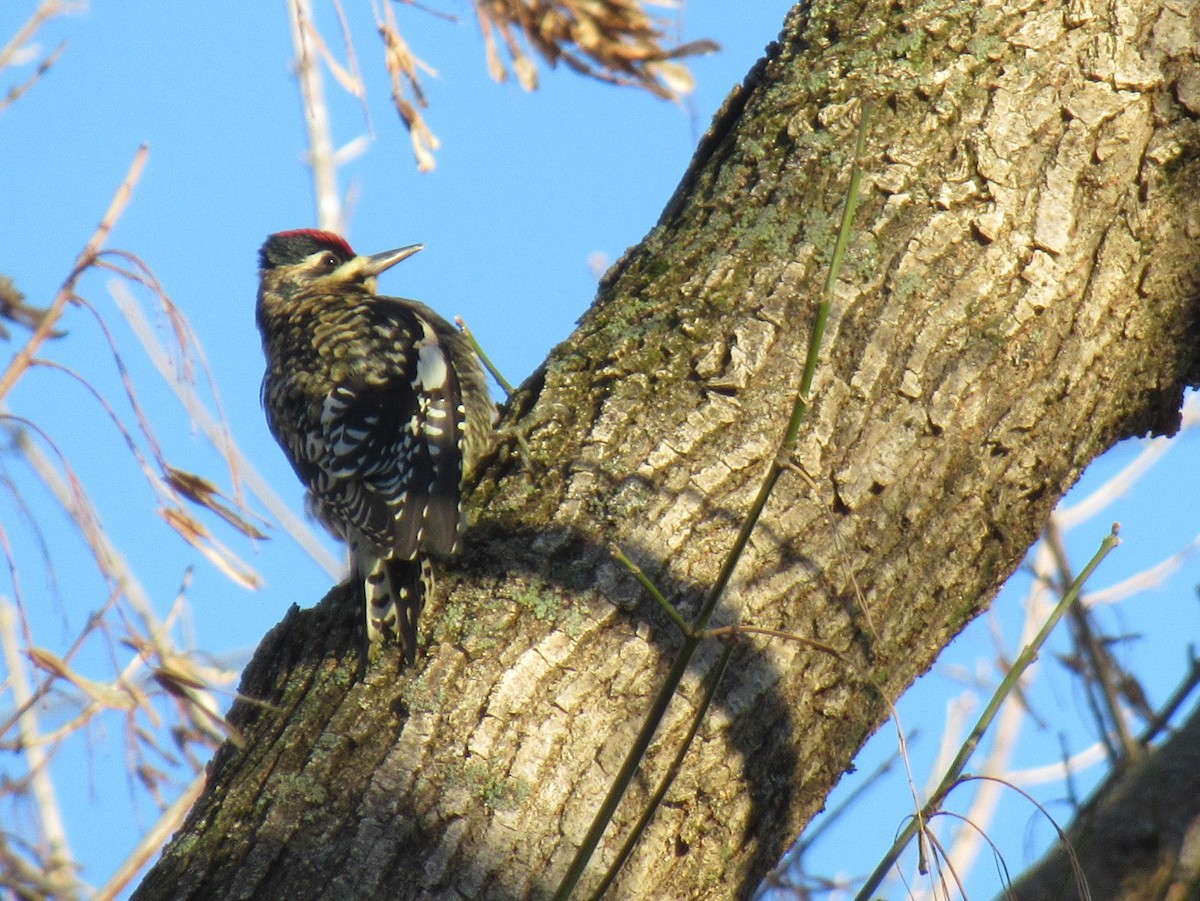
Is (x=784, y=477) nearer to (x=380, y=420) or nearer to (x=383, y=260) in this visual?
(x=380, y=420)

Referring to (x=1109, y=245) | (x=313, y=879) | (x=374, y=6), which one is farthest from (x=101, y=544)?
(x=1109, y=245)

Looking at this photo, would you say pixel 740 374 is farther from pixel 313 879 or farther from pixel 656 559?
pixel 313 879

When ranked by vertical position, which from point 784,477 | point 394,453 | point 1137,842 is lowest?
point 1137,842

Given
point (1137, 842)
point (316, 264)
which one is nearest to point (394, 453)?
point (316, 264)

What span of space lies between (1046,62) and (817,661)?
4.44ft

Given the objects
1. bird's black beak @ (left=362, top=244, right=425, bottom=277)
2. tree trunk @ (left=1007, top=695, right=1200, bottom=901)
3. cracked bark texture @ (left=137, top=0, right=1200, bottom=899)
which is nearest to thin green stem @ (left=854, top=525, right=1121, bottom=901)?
cracked bark texture @ (left=137, top=0, right=1200, bottom=899)

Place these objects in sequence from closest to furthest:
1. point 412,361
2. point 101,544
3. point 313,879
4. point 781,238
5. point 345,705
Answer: point 101,544 → point 313,879 → point 345,705 → point 781,238 → point 412,361

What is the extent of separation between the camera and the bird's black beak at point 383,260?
5113 mm

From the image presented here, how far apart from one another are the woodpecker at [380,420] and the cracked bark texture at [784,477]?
36 centimetres

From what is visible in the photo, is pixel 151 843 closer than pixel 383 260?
Yes

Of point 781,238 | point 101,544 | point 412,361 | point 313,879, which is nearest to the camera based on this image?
point 101,544

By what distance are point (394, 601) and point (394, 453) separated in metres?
1.17

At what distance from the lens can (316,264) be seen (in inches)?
209

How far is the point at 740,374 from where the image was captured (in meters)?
2.51
